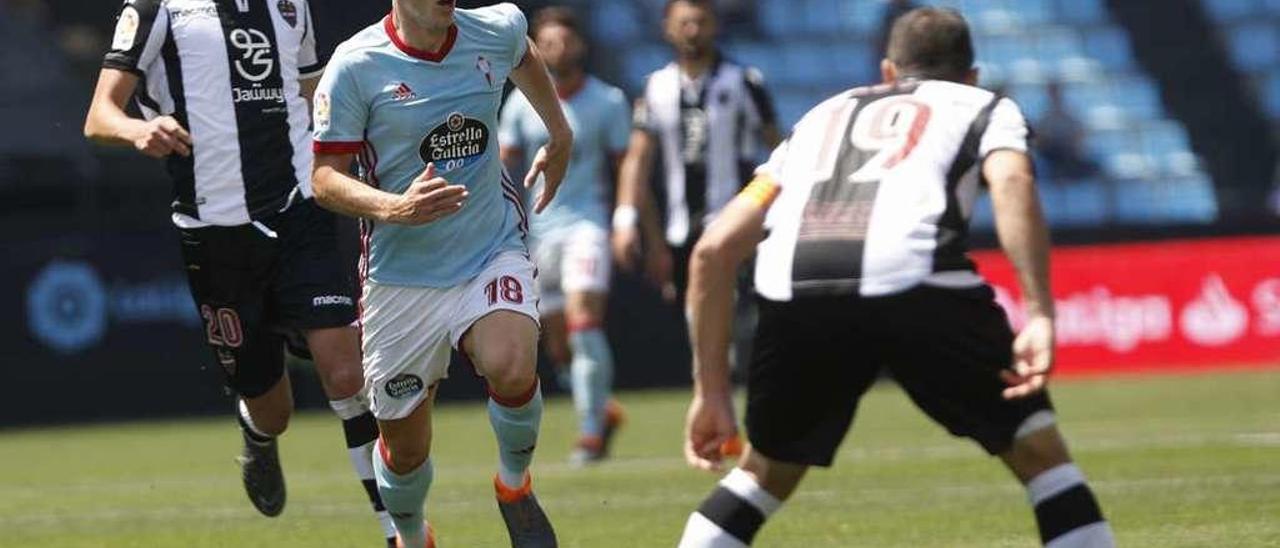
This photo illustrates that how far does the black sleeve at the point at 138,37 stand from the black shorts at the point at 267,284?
0.71m

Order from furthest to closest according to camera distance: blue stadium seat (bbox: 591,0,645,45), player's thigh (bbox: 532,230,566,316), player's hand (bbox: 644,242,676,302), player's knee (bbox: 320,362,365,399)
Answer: blue stadium seat (bbox: 591,0,645,45) < player's thigh (bbox: 532,230,566,316) < player's hand (bbox: 644,242,676,302) < player's knee (bbox: 320,362,365,399)

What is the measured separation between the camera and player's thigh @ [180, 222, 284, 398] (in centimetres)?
929

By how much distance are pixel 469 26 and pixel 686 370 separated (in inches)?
522

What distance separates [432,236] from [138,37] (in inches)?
68.4

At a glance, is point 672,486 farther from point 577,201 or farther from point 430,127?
point 430,127

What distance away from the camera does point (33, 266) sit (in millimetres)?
19938

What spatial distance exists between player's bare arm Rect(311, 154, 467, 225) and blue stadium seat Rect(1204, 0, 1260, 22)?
19.3 metres

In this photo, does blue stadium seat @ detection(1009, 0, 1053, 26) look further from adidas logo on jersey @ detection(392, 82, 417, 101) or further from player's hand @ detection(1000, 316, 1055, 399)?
player's hand @ detection(1000, 316, 1055, 399)

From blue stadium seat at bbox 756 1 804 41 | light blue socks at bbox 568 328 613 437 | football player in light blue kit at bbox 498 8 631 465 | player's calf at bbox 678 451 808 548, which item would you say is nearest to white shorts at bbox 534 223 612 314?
football player in light blue kit at bbox 498 8 631 465

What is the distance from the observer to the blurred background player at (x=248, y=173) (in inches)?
356

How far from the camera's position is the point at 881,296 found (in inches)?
242

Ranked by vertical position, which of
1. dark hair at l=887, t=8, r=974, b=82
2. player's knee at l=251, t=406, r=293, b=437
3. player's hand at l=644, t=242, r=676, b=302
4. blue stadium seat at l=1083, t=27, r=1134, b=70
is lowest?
blue stadium seat at l=1083, t=27, r=1134, b=70

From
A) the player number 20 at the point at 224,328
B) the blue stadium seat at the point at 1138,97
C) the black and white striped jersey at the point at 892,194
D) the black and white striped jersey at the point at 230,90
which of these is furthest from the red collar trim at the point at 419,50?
the blue stadium seat at the point at 1138,97

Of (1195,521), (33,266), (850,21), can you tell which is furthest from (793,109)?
(1195,521)
